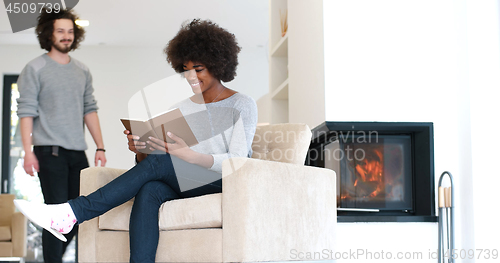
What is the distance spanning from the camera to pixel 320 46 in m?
3.04

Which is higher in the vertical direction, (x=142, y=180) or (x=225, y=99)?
(x=225, y=99)

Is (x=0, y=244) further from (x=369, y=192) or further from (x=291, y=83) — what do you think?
(x=369, y=192)

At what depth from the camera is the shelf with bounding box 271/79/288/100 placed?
4.21m

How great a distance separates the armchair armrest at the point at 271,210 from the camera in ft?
6.14

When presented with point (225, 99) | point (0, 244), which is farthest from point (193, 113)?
point (0, 244)

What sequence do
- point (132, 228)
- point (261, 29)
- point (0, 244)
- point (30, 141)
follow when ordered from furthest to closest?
point (261, 29)
point (0, 244)
point (30, 141)
point (132, 228)

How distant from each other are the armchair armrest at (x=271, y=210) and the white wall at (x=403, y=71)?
0.82m

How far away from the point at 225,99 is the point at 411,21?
1.35 metres

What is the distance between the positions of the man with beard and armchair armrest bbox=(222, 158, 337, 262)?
0.99 metres

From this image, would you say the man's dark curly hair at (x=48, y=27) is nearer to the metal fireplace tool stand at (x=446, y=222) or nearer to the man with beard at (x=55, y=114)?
the man with beard at (x=55, y=114)

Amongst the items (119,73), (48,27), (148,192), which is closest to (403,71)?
(148,192)

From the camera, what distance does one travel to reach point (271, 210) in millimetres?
1945

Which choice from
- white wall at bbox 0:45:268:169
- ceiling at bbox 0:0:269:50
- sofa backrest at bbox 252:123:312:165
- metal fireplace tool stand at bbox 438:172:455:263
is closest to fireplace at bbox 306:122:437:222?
metal fireplace tool stand at bbox 438:172:455:263

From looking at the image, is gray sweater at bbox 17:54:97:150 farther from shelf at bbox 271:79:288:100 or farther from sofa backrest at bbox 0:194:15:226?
sofa backrest at bbox 0:194:15:226
